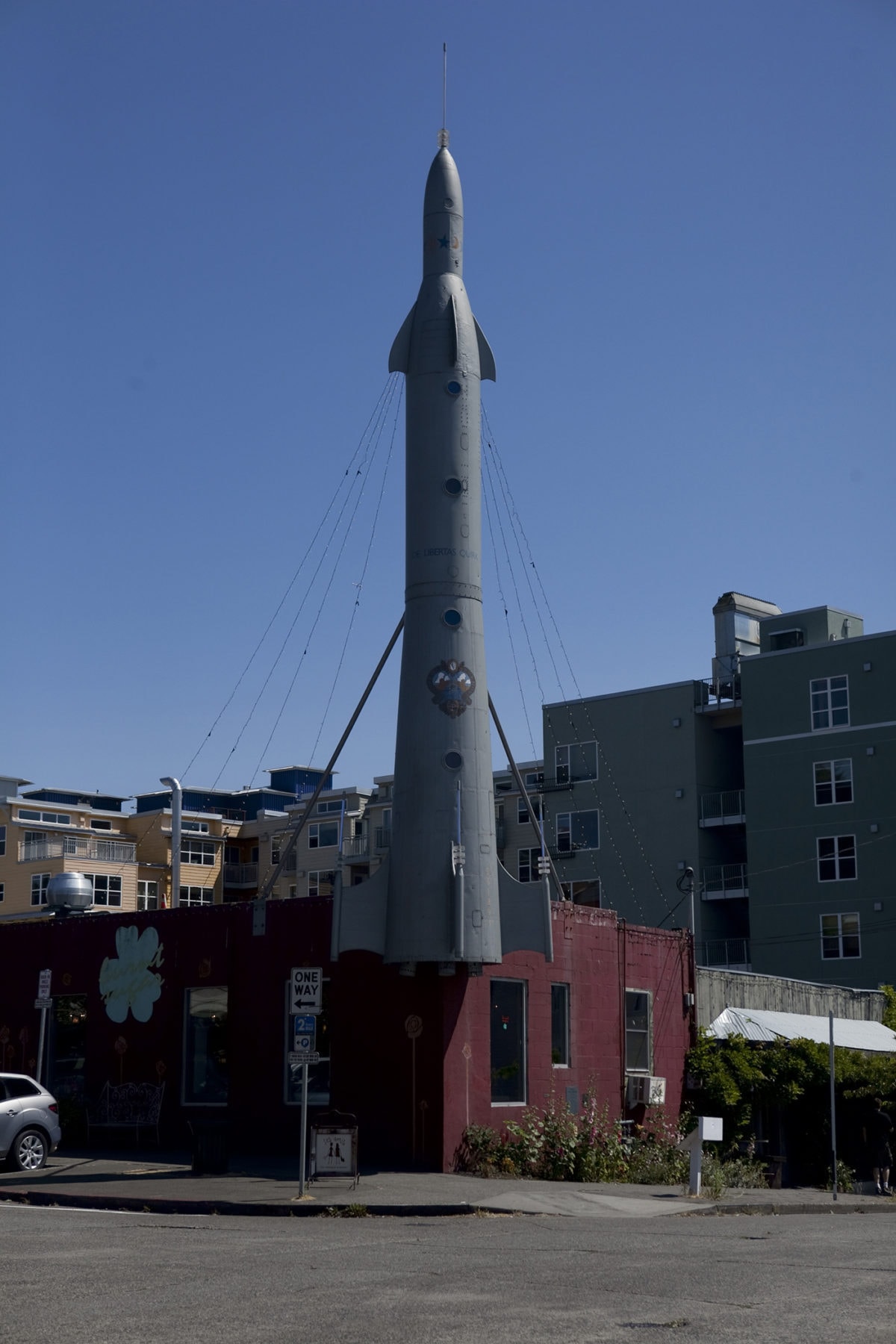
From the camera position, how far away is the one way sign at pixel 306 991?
66.3 ft

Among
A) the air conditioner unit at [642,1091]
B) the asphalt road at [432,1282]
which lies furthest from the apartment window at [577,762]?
the asphalt road at [432,1282]

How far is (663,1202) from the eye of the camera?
2120cm

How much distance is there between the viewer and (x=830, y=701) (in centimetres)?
5741

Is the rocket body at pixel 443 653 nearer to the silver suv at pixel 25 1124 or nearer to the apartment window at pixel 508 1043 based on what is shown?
the apartment window at pixel 508 1043

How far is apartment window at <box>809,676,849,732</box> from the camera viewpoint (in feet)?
187

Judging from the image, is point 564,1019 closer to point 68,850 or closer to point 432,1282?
point 432,1282

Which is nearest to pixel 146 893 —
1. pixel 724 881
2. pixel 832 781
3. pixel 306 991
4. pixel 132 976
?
pixel 724 881

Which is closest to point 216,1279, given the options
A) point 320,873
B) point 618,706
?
point 618,706

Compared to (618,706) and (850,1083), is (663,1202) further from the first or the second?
(618,706)

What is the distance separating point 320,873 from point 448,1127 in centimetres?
6907

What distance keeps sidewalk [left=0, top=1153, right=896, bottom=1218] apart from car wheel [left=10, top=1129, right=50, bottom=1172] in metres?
0.21

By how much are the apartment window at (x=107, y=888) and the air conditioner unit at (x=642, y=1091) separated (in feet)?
217

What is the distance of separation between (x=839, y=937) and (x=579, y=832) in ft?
40.6

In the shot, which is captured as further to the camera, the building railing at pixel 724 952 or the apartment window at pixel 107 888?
the apartment window at pixel 107 888
